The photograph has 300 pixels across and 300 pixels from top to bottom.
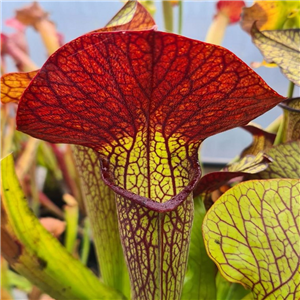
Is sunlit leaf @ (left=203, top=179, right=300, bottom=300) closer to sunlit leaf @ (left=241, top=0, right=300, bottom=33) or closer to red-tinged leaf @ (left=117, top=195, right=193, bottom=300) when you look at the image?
red-tinged leaf @ (left=117, top=195, right=193, bottom=300)

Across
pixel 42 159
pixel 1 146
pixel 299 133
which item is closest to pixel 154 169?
pixel 299 133

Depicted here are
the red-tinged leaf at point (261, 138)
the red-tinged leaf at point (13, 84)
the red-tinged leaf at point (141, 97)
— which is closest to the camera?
the red-tinged leaf at point (141, 97)

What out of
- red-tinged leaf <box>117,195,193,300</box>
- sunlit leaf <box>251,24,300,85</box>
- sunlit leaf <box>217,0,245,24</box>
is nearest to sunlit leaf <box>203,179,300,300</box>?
red-tinged leaf <box>117,195,193,300</box>

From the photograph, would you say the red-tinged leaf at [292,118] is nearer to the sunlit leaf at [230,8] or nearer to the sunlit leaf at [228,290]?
the sunlit leaf at [228,290]

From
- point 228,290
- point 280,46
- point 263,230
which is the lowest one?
point 228,290

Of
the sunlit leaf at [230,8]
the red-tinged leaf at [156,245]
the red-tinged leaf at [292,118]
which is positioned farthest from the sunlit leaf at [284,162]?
the sunlit leaf at [230,8]

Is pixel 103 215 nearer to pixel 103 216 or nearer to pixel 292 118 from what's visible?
pixel 103 216

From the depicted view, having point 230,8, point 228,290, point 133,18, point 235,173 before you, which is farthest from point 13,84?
point 230,8
